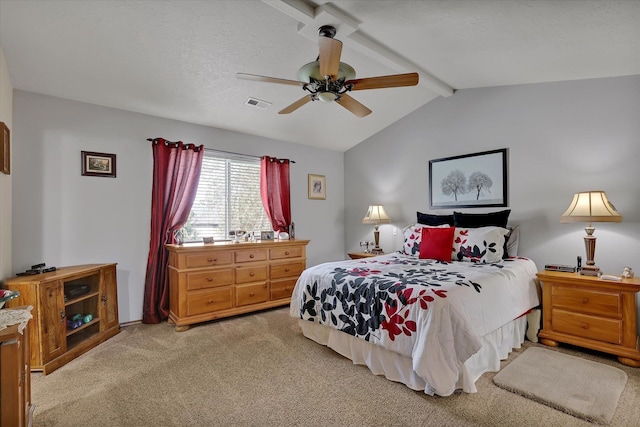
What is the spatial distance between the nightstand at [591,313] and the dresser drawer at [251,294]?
2.91 m

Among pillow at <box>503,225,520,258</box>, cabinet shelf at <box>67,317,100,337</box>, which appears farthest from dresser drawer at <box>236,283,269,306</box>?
pillow at <box>503,225,520,258</box>

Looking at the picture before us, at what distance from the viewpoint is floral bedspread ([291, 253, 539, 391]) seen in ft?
6.22

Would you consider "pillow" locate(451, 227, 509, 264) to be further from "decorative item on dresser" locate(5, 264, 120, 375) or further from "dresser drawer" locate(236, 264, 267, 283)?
"decorative item on dresser" locate(5, 264, 120, 375)

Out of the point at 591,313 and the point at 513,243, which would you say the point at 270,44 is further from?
the point at 591,313

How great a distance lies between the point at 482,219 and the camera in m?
3.48

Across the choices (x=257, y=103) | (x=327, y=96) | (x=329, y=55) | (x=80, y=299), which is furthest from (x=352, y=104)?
(x=80, y=299)

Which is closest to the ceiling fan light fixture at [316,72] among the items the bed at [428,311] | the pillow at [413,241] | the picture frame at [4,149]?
the bed at [428,311]

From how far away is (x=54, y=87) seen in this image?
287 centimetres

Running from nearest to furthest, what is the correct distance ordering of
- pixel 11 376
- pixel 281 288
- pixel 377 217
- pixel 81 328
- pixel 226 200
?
pixel 11 376 < pixel 81 328 < pixel 281 288 < pixel 226 200 < pixel 377 217

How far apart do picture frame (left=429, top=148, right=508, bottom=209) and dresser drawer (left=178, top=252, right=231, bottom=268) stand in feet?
9.17

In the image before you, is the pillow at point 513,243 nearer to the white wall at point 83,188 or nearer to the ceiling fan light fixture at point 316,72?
the ceiling fan light fixture at point 316,72

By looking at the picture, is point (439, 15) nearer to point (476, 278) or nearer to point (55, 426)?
point (476, 278)

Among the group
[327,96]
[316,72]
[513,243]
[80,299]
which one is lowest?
[80,299]

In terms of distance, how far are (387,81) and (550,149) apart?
2213mm
